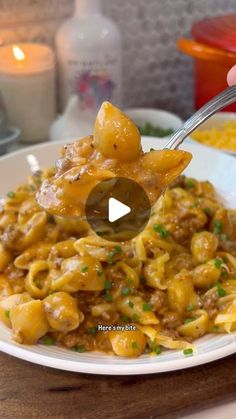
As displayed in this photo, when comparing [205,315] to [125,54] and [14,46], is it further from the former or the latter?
[125,54]

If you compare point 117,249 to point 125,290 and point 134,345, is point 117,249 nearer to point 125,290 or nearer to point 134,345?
point 125,290

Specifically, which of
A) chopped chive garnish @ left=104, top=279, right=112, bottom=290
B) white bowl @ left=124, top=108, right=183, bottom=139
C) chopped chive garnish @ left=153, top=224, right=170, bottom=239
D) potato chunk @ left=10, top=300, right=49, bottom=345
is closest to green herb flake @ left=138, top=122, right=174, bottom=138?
white bowl @ left=124, top=108, right=183, bottom=139

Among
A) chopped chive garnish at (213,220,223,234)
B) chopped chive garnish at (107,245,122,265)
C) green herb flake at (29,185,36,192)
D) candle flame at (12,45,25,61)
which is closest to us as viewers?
chopped chive garnish at (107,245,122,265)

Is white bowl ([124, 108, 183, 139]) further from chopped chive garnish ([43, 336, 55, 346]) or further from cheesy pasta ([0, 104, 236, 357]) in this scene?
chopped chive garnish ([43, 336, 55, 346])

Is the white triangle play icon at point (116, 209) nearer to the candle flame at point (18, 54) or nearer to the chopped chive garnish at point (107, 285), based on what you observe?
the chopped chive garnish at point (107, 285)

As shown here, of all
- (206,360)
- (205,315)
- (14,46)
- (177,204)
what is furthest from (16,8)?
(206,360)

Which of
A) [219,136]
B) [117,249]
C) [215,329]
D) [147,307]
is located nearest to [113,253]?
[117,249]

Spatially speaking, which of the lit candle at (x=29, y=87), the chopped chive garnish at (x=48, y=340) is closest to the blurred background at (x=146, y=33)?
the lit candle at (x=29, y=87)
